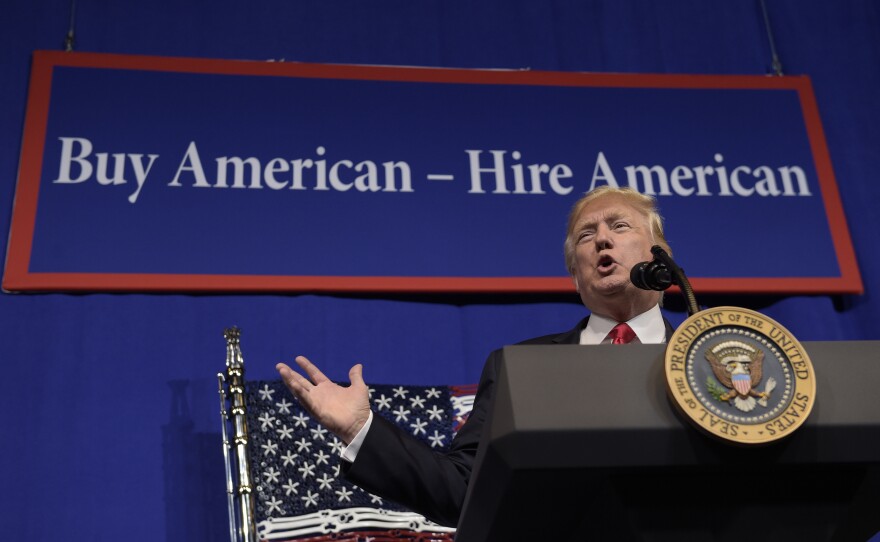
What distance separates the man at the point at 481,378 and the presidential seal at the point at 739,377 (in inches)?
5.8

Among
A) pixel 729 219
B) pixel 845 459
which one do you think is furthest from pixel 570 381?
pixel 729 219

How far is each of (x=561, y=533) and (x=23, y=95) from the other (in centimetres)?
228

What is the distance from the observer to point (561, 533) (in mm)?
871

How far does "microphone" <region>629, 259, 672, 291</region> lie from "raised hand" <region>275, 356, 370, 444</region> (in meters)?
0.34

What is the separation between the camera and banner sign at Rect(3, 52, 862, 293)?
2.58 metres

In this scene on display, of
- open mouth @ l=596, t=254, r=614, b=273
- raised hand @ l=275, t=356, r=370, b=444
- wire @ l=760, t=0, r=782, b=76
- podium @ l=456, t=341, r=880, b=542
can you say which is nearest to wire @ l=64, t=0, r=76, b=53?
open mouth @ l=596, t=254, r=614, b=273

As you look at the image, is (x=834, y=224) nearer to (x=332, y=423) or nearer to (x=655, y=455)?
(x=332, y=423)

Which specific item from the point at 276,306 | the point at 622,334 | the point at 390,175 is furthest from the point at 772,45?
the point at 622,334

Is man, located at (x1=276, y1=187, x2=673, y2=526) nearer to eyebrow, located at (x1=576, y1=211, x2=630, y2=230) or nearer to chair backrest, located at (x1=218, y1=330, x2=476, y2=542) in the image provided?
eyebrow, located at (x1=576, y1=211, x2=630, y2=230)

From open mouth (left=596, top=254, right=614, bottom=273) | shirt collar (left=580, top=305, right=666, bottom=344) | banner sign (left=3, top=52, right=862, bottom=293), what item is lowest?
shirt collar (left=580, top=305, right=666, bottom=344)

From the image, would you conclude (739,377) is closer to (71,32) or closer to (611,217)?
(611,217)

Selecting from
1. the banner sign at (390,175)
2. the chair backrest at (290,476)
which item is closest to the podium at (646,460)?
the chair backrest at (290,476)

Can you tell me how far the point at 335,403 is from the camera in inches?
48.3

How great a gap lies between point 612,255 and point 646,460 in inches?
40.4
